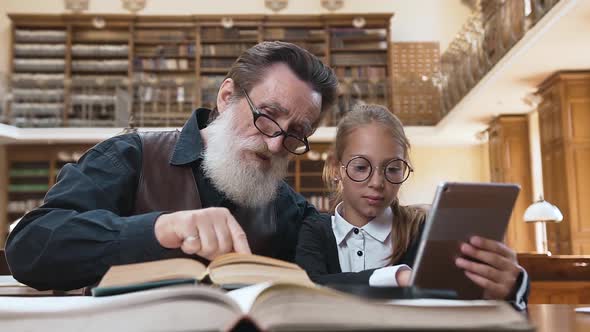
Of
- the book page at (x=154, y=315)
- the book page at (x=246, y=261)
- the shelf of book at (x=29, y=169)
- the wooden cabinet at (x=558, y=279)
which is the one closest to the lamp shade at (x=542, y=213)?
the wooden cabinet at (x=558, y=279)

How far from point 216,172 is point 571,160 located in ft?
25.8

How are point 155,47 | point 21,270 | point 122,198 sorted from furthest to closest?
point 155,47
point 122,198
point 21,270

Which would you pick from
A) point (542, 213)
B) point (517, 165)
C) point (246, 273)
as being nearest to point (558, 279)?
point (542, 213)

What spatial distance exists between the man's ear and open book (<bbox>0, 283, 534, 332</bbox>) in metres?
1.47

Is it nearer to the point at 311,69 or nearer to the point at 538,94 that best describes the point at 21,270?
the point at 311,69

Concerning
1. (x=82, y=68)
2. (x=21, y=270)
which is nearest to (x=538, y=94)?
(x=82, y=68)

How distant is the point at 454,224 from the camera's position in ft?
3.86

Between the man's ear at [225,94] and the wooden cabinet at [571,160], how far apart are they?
7.61 meters

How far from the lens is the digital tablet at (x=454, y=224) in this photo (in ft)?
3.73

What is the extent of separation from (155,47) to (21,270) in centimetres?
1203

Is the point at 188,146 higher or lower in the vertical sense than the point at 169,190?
higher

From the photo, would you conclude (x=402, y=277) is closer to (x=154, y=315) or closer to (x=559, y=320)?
(x=559, y=320)

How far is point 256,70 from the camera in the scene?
209cm

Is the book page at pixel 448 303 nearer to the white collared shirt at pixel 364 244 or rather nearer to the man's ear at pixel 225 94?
the white collared shirt at pixel 364 244
